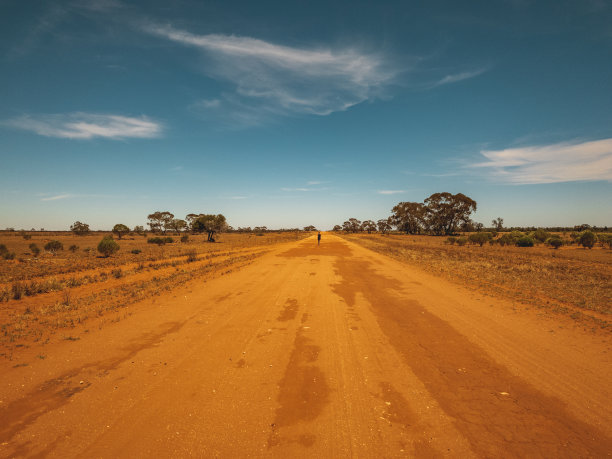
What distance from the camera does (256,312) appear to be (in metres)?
8.38

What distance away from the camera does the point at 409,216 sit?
107 metres

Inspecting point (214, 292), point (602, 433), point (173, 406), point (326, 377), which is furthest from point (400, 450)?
point (214, 292)

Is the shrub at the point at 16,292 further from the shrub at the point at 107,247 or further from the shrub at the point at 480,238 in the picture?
the shrub at the point at 480,238

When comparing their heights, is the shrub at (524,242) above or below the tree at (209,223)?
below

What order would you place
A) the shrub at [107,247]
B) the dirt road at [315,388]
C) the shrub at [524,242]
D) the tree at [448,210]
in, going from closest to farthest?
the dirt road at [315,388], the shrub at [107,247], the shrub at [524,242], the tree at [448,210]

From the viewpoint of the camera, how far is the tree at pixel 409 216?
4065 inches

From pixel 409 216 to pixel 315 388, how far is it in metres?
111

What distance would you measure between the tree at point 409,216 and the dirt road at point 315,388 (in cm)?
10197

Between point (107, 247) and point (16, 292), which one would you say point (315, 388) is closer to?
point (16, 292)

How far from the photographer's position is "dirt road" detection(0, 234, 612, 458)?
10.8 ft

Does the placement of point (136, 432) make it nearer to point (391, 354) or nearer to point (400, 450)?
point (400, 450)

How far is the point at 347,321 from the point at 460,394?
3.58 m

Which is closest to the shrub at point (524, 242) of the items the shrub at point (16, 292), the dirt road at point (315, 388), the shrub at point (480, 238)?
the shrub at point (480, 238)

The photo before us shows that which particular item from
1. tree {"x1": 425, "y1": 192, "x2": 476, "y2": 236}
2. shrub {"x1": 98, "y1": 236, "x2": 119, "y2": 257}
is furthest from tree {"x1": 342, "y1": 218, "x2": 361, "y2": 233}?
shrub {"x1": 98, "y1": 236, "x2": 119, "y2": 257}
